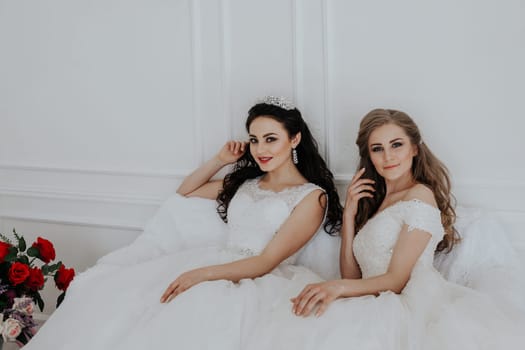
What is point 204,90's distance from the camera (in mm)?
2912

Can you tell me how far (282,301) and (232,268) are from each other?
33cm

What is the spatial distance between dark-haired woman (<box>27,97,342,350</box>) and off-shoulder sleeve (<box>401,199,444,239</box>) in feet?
1.41

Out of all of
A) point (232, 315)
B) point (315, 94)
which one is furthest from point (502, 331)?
point (315, 94)

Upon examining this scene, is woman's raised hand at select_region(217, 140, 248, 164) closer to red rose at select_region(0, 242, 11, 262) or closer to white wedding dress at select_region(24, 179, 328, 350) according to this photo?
white wedding dress at select_region(24, 179, 328, 350)

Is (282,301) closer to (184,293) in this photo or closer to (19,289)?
(184,293)

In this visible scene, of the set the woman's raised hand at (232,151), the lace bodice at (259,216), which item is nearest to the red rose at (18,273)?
the lace bodice at (259,216)

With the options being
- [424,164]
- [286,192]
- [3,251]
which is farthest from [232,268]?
[3,251]

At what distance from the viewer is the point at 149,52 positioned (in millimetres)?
3025

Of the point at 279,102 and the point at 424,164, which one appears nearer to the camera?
the point at 424,164

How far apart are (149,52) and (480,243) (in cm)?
181

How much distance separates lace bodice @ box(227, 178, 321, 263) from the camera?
2529mm

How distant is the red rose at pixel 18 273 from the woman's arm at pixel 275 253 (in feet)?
2.65

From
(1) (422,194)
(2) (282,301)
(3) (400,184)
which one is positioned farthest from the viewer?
(3) (400,184)

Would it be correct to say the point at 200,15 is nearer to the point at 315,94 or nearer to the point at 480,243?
the point at 315,94
